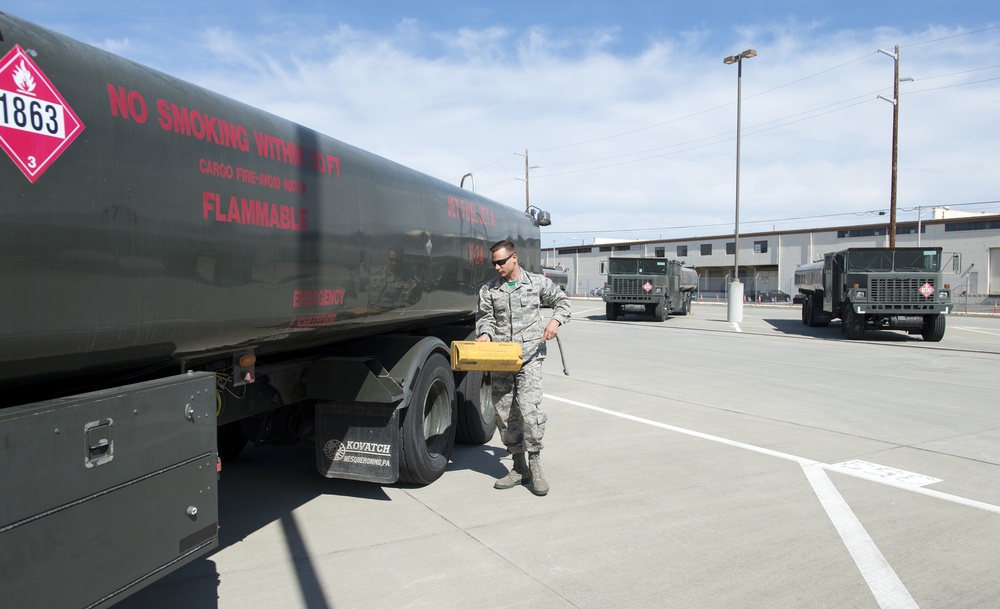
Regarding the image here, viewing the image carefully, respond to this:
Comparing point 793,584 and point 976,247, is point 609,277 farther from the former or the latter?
point 976,247

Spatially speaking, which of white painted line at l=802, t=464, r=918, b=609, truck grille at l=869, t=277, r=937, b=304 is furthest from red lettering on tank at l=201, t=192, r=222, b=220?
truck grille at l=869, t=277, r=937, b=304

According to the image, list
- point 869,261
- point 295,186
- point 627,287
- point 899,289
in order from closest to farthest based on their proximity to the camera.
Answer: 1. point 295,186
2. point 899,289
3. point 869,261
4. point 627,287

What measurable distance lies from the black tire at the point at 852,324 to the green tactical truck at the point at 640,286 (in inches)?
321

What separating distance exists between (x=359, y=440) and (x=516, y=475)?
1364 millimetres

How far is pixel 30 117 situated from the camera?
2.24m

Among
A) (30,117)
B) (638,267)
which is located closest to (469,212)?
(30,117)

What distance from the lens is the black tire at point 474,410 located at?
6.48m

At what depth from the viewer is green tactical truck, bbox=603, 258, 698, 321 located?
2689 centimetres

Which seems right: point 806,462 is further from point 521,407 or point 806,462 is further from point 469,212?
point 469,212

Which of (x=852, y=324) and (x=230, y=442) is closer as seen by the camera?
(x=230, y=442)

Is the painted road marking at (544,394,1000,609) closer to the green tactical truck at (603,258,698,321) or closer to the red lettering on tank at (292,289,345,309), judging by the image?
the red lettering on tank at (292,289,345,309)

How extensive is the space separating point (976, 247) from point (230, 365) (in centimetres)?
5895

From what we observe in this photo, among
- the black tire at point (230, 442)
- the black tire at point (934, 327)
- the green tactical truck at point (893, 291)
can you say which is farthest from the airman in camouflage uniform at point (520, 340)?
the black tire at point (934, 327)

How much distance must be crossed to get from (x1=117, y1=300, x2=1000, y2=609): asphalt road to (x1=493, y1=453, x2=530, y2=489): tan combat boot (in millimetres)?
73
